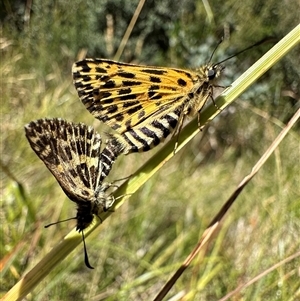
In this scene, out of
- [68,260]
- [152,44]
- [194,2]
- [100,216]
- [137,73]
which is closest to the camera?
[100,216]

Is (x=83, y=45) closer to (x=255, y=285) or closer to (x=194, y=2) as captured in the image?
(x=194, y=2)

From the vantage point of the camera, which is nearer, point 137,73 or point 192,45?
point 137,73

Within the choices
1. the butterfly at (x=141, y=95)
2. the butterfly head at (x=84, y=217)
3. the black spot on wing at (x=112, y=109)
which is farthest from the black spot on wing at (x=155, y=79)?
the butterfly head at (x=84, y=217)

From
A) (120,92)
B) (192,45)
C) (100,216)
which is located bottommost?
(192,45)

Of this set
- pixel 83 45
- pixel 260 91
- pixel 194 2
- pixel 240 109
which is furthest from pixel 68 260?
pixel 83 45

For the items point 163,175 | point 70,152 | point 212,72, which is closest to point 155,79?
point 212,72

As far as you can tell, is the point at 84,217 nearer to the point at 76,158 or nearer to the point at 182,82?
the point at 76,158

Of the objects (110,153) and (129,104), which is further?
(129,104)
